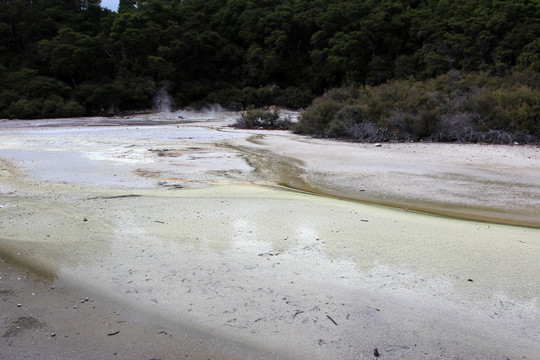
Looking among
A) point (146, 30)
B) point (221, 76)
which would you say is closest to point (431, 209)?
point (146, 30)

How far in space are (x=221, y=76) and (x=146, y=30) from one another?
29.4 feet

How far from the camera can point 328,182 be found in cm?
775

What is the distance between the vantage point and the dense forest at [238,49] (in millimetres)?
28689

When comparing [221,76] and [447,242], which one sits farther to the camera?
[221,76]

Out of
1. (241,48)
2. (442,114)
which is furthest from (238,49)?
(442,114)

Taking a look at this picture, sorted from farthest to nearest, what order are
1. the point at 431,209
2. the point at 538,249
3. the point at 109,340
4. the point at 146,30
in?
the point at 146,30
the point at 431,209
the point at 538,249
the point at 109,340

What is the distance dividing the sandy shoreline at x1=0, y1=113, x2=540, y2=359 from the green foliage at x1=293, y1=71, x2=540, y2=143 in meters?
5.65

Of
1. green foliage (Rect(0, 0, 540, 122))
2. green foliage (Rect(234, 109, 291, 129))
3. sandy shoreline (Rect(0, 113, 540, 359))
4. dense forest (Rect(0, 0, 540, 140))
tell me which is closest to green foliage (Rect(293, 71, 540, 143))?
green foliage (Rect(234, 109, 291, 129))

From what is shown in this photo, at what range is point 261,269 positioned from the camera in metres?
3.54

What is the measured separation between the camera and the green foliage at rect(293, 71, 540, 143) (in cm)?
1234

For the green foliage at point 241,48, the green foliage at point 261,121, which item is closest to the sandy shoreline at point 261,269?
the green foliage at point 261,121

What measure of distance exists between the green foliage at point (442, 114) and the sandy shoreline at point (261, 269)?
5648 millimetres

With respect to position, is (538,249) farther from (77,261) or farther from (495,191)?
(77,261)

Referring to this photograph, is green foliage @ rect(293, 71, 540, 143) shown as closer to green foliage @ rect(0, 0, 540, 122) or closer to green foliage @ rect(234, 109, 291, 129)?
green foliage @ rect(234, 109, 291, 129)
